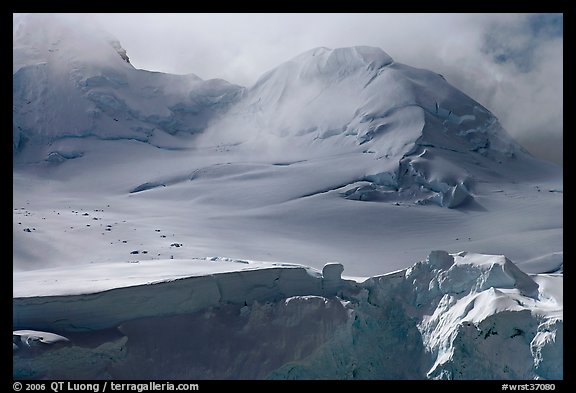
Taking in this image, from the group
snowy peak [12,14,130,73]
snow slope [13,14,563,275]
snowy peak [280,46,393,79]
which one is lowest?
snow slope [13,14,563,275]

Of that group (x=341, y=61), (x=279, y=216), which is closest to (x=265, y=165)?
(x=279, y=216)

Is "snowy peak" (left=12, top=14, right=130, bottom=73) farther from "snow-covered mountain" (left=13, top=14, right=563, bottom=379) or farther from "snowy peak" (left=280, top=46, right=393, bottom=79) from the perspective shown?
"snowy peak" (left=280, top=46, right=393, bottom=79)

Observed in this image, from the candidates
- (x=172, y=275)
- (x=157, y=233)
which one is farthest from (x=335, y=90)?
(x=172, y=275)

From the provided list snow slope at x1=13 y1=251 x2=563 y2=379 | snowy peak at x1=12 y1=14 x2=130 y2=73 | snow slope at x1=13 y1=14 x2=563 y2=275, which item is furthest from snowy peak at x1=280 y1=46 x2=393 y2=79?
snow slope at x1=13 y1=251 x2=563 y2=379

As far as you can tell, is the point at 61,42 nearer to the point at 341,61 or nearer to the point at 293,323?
the point at 341,61

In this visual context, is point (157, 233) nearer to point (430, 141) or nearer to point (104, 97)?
point (430, 141)
